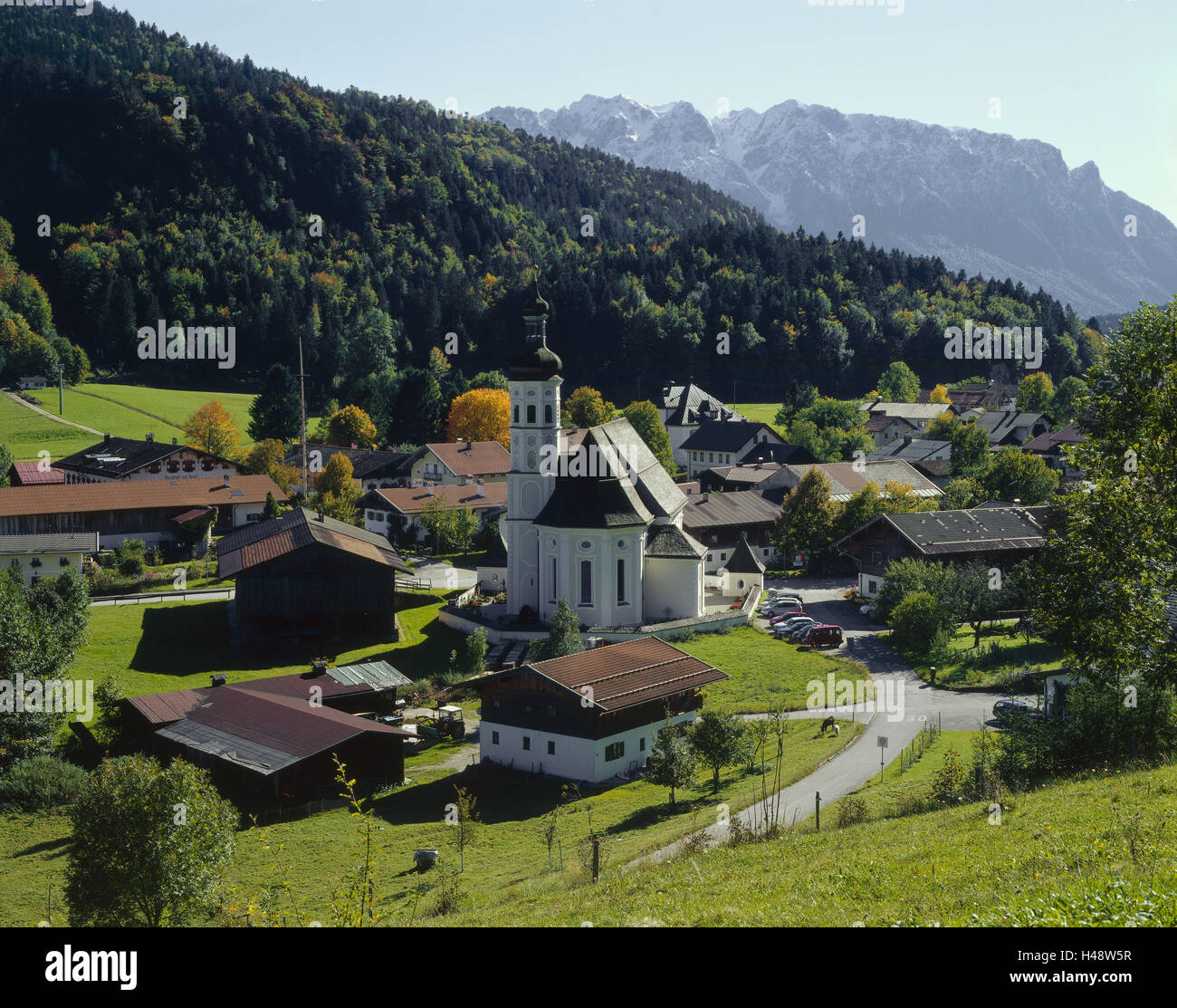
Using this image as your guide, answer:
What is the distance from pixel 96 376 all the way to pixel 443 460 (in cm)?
6672

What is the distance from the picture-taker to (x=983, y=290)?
18062cm

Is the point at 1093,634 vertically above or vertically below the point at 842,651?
above

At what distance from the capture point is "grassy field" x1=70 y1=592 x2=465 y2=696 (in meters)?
44.2

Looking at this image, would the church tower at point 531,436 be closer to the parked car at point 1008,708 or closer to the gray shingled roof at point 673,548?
the gray shingled roof at point 673,548

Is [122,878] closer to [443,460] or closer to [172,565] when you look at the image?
[172,565]

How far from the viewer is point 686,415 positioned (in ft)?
387

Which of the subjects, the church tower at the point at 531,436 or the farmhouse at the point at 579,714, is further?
the church tower at the point at 531,436

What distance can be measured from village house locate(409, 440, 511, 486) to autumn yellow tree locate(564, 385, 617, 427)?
27862mm

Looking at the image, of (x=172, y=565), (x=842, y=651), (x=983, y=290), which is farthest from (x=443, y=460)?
(x=983, y=290)

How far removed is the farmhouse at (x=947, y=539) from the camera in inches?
2254

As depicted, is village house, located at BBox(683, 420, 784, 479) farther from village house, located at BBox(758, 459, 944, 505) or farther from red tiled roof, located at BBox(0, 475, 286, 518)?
red tiled roof, located at BBox(0, 475, 286, 518)

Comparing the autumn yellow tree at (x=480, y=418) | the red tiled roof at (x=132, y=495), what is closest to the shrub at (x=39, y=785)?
the red tiled roof at (x=132, y=495)

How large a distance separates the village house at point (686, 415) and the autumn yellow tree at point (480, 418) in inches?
774
